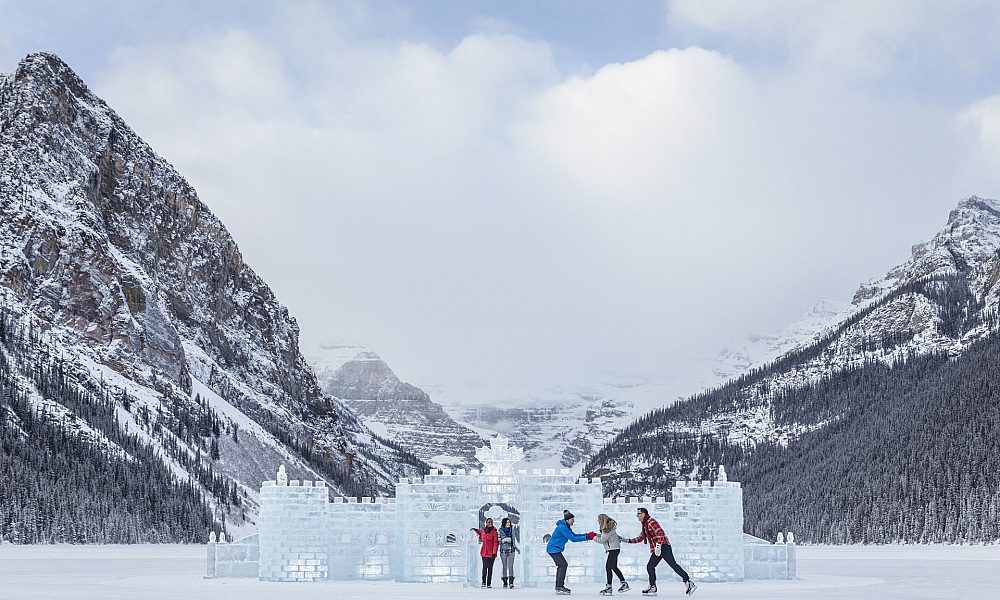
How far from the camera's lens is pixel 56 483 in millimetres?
151125

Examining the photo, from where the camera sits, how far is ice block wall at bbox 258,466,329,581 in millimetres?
52188

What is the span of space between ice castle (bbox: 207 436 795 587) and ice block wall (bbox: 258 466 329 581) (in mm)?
47

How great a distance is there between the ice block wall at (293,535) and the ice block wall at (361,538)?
451mm

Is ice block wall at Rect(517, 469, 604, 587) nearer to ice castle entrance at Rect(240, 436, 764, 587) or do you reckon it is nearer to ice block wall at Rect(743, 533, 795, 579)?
ice castle entrance at Rect(240, 436, 764, 587)

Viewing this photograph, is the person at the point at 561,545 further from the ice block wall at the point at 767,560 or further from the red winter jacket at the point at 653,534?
the ice block wall at the point at 767,560

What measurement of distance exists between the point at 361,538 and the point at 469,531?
273 inches

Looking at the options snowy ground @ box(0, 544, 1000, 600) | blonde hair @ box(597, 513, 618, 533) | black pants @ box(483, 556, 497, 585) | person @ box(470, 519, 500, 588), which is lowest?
snowy ground @ box(0, 544, 1000, 600)

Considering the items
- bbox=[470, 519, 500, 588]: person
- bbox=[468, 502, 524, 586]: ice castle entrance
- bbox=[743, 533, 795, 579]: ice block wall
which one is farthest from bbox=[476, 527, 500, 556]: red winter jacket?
bbox=[743, 533, 795, 579]: ice block wall

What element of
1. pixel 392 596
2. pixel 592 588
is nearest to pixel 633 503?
pixel 592 588

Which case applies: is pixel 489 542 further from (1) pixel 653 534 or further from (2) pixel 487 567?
(1) pixel 653 534

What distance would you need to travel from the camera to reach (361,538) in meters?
53.2

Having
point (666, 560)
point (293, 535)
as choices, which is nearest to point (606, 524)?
point (666, 560)

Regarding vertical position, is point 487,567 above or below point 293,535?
below

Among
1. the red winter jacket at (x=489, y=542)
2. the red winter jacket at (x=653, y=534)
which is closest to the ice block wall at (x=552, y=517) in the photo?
the red winter jacket at (x=489, y=542)
